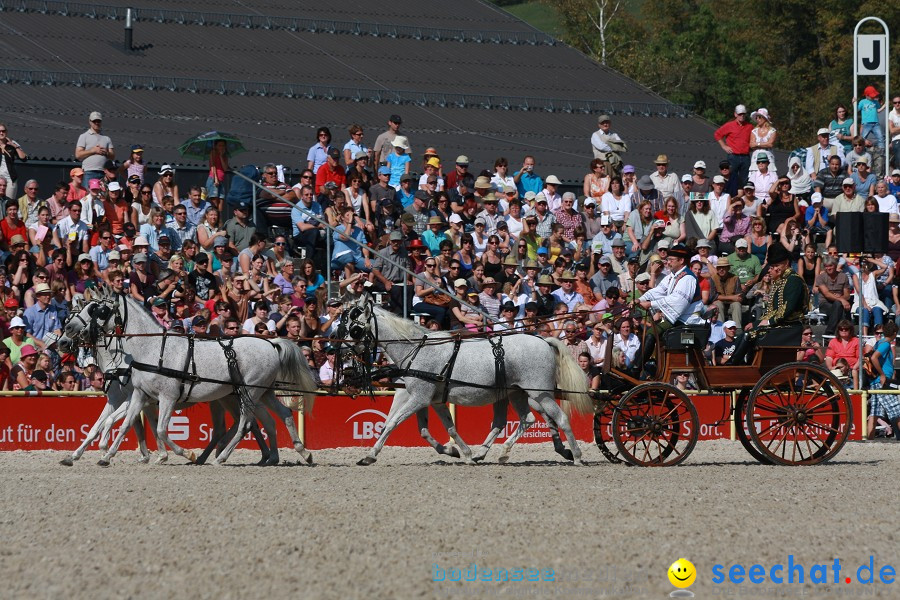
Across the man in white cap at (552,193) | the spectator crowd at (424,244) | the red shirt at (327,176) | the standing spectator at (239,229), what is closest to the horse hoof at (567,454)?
the spectator crowd at (424,244)

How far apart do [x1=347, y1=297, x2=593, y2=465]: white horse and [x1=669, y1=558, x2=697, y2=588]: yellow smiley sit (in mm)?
6441

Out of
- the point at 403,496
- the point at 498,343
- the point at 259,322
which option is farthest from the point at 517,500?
the point at 259,322

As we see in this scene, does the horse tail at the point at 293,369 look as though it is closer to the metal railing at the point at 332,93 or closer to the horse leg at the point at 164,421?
the horse leg at the point at 164,421

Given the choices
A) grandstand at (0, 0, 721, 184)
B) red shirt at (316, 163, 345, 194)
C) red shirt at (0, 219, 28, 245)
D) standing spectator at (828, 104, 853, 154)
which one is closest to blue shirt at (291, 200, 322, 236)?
red shirt at (316, 163, 345, 194)

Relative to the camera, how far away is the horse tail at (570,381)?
15172mm

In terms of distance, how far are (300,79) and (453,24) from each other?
5.68 m

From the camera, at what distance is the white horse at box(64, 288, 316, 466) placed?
49.4 feet

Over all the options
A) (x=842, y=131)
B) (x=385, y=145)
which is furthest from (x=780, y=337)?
(x=842, y=131)

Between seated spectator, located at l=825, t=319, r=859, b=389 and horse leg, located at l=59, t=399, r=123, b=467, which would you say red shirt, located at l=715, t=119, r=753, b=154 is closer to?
seated spectator, located at l=825, t=319, r=859, b=389

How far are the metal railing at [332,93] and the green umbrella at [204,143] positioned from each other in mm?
5277

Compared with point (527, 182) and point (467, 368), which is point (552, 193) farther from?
point (467, 368)

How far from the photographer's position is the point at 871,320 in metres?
21.5

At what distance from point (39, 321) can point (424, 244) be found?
5.53 metres

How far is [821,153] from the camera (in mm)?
25062
